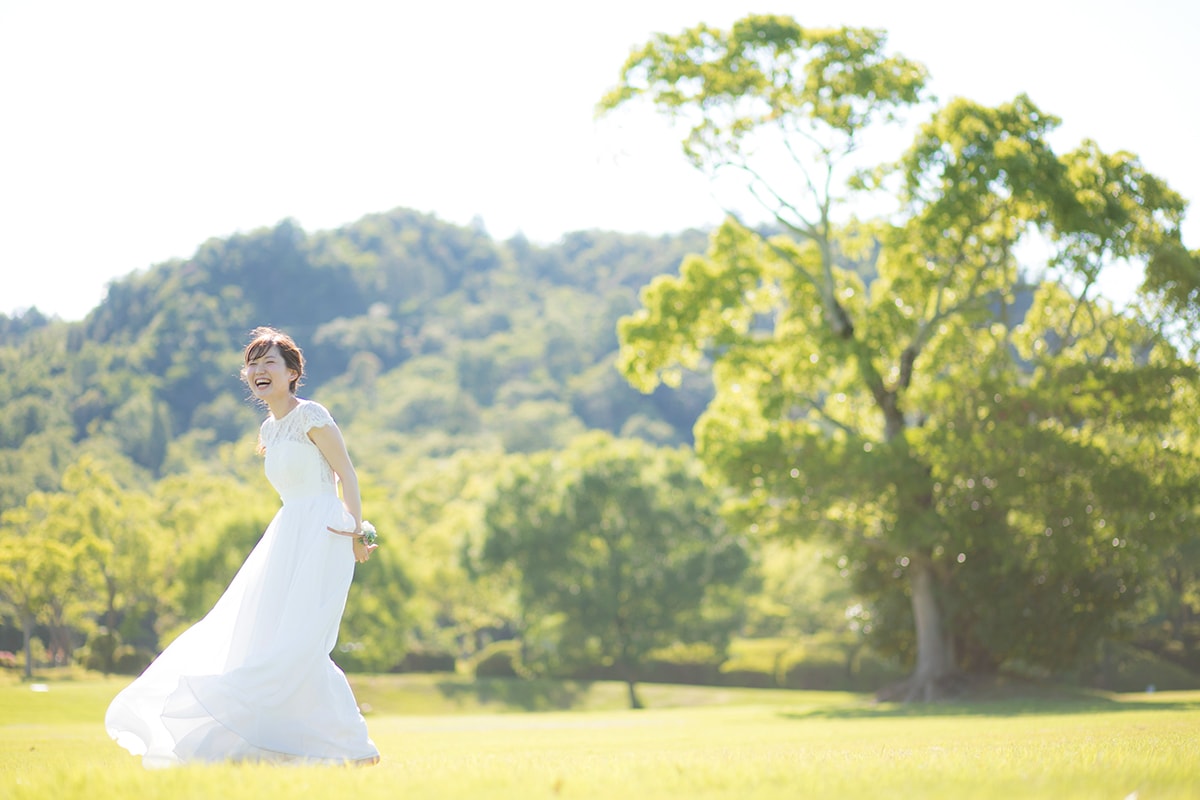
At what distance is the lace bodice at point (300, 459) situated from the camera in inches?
267

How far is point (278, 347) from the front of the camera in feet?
23.3

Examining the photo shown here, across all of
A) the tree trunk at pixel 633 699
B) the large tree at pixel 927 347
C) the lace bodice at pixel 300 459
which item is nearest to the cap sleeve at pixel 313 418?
the lace bodice at pixel 300 459

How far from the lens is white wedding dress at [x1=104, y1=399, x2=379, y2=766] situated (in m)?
5.90

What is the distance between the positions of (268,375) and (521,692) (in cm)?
3665

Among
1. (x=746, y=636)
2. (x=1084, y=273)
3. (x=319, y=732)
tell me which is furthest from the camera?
(x=746, y=636)

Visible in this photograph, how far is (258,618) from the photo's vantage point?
632 centimetres

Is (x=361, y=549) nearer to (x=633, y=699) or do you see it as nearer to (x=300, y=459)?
(x=300, y=459)

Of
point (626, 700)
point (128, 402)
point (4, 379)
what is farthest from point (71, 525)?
point (128, 402)

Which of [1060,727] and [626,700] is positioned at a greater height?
[1060,727]

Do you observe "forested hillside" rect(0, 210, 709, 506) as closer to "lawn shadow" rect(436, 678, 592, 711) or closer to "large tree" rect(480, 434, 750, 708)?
"large tree" rect(480, 434, 750, 708)

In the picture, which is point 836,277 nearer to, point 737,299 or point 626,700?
point 737,299

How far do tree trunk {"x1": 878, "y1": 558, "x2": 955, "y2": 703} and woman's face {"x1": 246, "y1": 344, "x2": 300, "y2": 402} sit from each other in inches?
765

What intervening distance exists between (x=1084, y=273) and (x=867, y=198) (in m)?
4.98

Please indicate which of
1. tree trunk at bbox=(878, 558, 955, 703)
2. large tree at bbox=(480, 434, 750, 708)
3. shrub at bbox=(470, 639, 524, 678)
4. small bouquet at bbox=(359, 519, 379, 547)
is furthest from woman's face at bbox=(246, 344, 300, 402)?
shrub at bbox=(470, 639, 524, 678)
